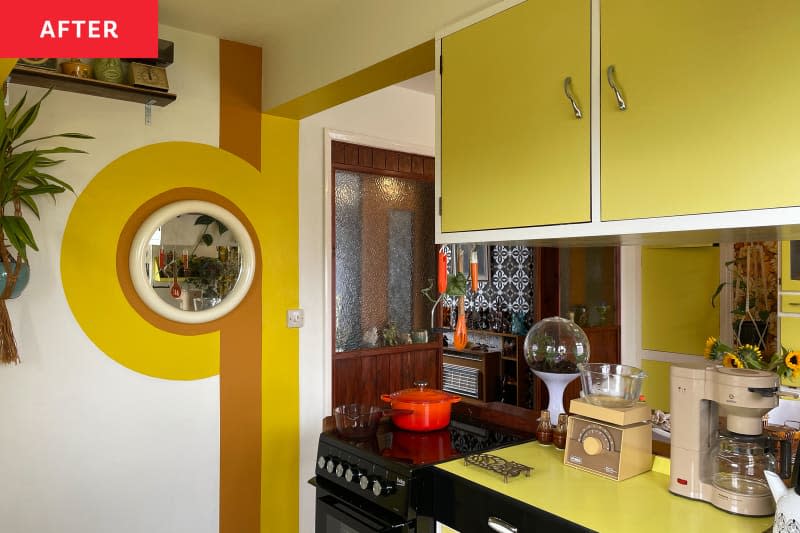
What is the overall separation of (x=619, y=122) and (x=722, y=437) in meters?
0.85

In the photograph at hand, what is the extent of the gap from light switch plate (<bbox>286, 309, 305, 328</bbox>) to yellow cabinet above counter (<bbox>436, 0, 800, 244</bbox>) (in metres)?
1.35

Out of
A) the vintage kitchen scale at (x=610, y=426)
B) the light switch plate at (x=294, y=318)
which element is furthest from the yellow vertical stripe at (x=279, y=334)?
the vintage kitchen scale at (x=610, y=426)

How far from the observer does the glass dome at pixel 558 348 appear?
2125mm

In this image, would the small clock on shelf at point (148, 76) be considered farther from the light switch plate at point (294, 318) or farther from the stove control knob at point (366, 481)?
the stove control knob at point (366, 481)

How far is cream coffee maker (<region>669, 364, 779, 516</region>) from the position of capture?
4.86 feet

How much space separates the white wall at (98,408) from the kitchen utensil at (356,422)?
932 mm

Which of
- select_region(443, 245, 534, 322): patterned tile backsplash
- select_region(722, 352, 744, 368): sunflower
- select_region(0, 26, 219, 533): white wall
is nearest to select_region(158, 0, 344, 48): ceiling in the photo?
select_region(0, 26, 219, 533): white wall

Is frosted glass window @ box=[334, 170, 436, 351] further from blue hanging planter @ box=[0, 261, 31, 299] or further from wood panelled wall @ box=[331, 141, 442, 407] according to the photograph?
blue hanging planter @ box=[0, 261, 31, 299]

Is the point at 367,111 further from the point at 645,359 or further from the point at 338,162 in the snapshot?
the point at 645,359

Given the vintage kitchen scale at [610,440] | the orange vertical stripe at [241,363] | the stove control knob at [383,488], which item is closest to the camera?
the vintage kitchen scale at [610,440]

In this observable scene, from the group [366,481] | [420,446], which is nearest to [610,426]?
[420,446]

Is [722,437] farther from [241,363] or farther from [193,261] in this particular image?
[193,261]

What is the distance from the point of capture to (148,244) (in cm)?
275

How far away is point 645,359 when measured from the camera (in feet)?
16.2
